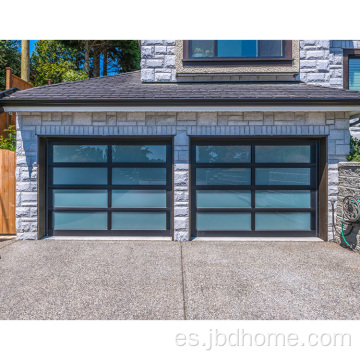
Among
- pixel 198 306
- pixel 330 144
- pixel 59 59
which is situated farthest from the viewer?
pixel 59 59

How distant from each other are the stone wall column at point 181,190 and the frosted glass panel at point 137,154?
45cm

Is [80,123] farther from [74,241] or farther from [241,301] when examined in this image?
[241,301]

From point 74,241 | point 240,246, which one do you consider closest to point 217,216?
point 240,246

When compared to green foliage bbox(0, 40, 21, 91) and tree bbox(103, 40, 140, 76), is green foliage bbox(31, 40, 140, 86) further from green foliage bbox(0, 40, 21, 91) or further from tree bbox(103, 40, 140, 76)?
green foliage bbox(0, 40, 21, 91)

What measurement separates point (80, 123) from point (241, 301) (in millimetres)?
4643

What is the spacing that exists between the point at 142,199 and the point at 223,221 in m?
1.91

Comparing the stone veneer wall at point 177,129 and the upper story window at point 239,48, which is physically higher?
the upper story window at point 239,48

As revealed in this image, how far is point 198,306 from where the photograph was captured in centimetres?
288

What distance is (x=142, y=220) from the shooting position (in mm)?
5715

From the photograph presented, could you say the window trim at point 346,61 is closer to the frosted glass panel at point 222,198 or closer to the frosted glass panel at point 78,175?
the frosted glass panel at point 222,198

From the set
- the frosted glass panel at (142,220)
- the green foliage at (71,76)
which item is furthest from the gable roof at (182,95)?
the green foliage at (71,76)

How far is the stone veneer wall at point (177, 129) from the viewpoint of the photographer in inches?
213

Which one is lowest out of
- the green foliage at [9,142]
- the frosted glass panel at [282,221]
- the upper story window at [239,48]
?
the frosted glass panel at [282,221]

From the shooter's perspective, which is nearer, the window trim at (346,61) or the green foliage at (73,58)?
the window trim at (346,61)
